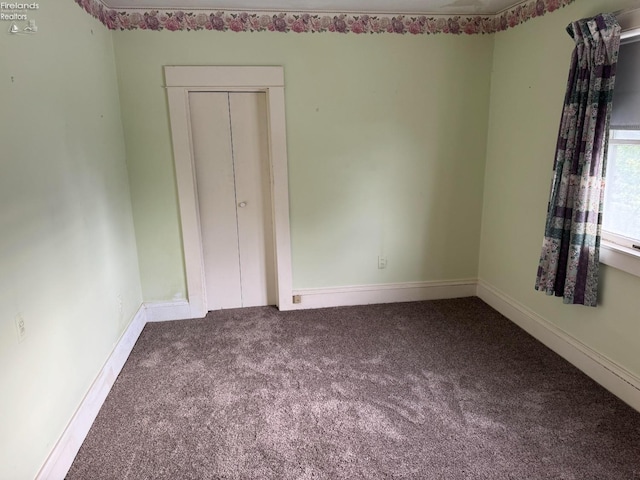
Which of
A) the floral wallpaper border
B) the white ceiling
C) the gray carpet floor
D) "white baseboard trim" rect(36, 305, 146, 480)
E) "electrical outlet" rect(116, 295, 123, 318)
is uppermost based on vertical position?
the white ceiling

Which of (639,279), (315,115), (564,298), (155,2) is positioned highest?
(155,2)

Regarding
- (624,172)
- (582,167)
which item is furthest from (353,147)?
(624,172)

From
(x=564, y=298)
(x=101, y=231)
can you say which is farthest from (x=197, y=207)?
(x=564, y=298)

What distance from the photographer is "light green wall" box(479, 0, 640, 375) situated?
2377 millimetres

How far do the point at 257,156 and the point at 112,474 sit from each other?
240 centimetres

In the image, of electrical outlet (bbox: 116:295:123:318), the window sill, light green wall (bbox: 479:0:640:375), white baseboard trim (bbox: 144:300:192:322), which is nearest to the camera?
the window sill

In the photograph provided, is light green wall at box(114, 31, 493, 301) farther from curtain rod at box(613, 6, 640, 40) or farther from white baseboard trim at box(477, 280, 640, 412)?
curtain rod at box(613, 6, 640, 40)

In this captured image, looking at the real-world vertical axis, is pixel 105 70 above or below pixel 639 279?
above

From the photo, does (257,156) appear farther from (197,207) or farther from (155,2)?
(155,2)

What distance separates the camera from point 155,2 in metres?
2.91

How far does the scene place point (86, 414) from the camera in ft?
7.09

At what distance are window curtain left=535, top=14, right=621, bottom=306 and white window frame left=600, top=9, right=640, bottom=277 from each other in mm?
51

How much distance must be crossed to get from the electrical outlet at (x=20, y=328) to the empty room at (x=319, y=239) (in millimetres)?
11

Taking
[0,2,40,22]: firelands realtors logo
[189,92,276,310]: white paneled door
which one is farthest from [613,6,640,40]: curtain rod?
[0,2,40,22]: firelands realtors logo
